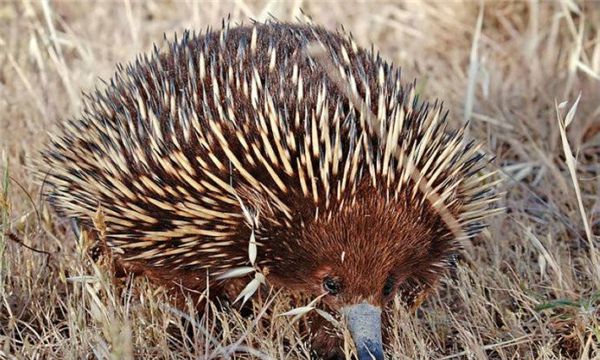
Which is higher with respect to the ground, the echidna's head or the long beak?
the echidna's head

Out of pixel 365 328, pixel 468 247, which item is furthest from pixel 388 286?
pixel 468 247

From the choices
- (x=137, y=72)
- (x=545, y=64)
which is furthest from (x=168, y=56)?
(x=545, y=64)

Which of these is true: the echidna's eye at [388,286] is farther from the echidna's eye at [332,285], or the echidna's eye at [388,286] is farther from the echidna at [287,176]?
the echidna's eye at [332,285]

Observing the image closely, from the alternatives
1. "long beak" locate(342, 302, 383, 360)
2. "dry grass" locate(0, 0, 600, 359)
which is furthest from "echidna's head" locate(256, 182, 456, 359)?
"dry grass" locate(0, 0, 600, 359)

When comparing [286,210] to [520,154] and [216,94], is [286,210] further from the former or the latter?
[520,154]

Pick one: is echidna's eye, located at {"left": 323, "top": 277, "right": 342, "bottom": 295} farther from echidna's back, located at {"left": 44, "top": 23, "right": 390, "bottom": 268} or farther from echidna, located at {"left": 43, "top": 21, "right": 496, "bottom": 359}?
echidna's back, located at {"left": 44, "top": 23, "right": 390, "bottom": 268}

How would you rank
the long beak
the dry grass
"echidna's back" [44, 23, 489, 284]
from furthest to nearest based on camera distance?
the dry grass → "echidna's back" [44, 23, 489, 284] → the long beak
